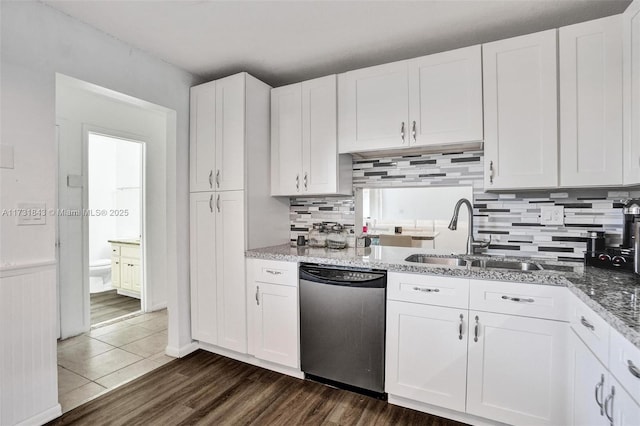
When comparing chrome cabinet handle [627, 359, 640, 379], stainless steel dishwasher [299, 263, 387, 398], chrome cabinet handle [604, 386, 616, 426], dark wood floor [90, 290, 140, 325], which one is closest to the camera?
chrome cabinet handle [627, 359, 640, 379]

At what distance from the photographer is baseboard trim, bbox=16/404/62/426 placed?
5.88ft

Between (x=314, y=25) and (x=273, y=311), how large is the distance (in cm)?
203

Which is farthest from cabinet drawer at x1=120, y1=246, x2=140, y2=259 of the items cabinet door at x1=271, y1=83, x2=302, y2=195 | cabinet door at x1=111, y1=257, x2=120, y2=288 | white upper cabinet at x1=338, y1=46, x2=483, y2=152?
white upper cabinet at x1=338, y1=46, x2=483, y2=152

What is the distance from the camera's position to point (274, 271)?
95.3 inches

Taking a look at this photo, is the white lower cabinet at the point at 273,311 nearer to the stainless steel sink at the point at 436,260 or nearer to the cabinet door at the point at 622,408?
the stainless steel sink at the point at 436,260

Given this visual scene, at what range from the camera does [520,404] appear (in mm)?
1707

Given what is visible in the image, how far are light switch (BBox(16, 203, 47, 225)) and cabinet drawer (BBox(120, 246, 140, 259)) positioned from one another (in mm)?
2460

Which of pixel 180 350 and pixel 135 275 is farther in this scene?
pixel 135 275

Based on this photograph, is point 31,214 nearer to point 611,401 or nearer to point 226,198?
point 226,198

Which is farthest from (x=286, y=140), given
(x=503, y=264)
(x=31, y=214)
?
(x=503, y=264)

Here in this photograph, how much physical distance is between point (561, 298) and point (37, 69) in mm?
3122

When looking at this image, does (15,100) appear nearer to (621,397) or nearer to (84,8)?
(84,8)

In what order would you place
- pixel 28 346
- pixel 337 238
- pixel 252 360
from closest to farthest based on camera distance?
pixel 28 346 < pixel 252 360 < pixel 337 238

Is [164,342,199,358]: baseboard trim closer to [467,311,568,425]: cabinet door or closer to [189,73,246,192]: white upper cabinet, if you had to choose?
[189,73,246,192]: white upper cabinet
